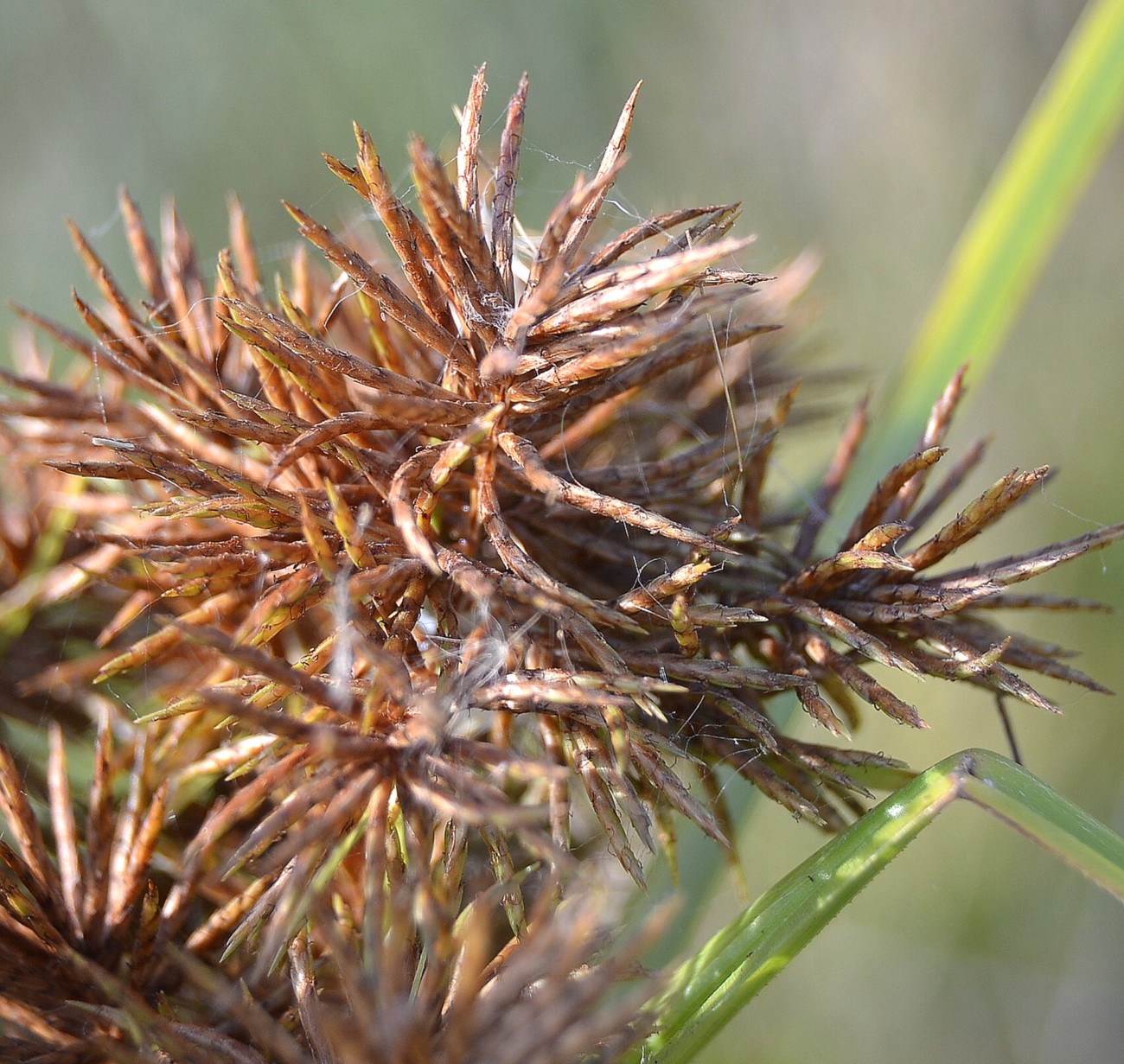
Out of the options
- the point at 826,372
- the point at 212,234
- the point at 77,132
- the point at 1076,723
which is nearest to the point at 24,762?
the point at 826,372

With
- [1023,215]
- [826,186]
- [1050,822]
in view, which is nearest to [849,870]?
[1050,822]

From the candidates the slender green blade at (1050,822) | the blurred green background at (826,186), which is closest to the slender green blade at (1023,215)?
the slender green blade at (1050,822)

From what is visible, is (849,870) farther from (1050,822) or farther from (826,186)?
(826,186)

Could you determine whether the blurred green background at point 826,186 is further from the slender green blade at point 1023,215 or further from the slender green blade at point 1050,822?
the slender green blade at point 1050,822

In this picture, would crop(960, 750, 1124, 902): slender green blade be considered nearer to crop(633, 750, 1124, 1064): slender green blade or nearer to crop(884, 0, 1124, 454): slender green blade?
crop(633, 750, 1124, 1064): slender green blade

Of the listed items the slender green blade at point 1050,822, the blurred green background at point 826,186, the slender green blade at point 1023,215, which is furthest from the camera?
the blurred green background at point 826,186
